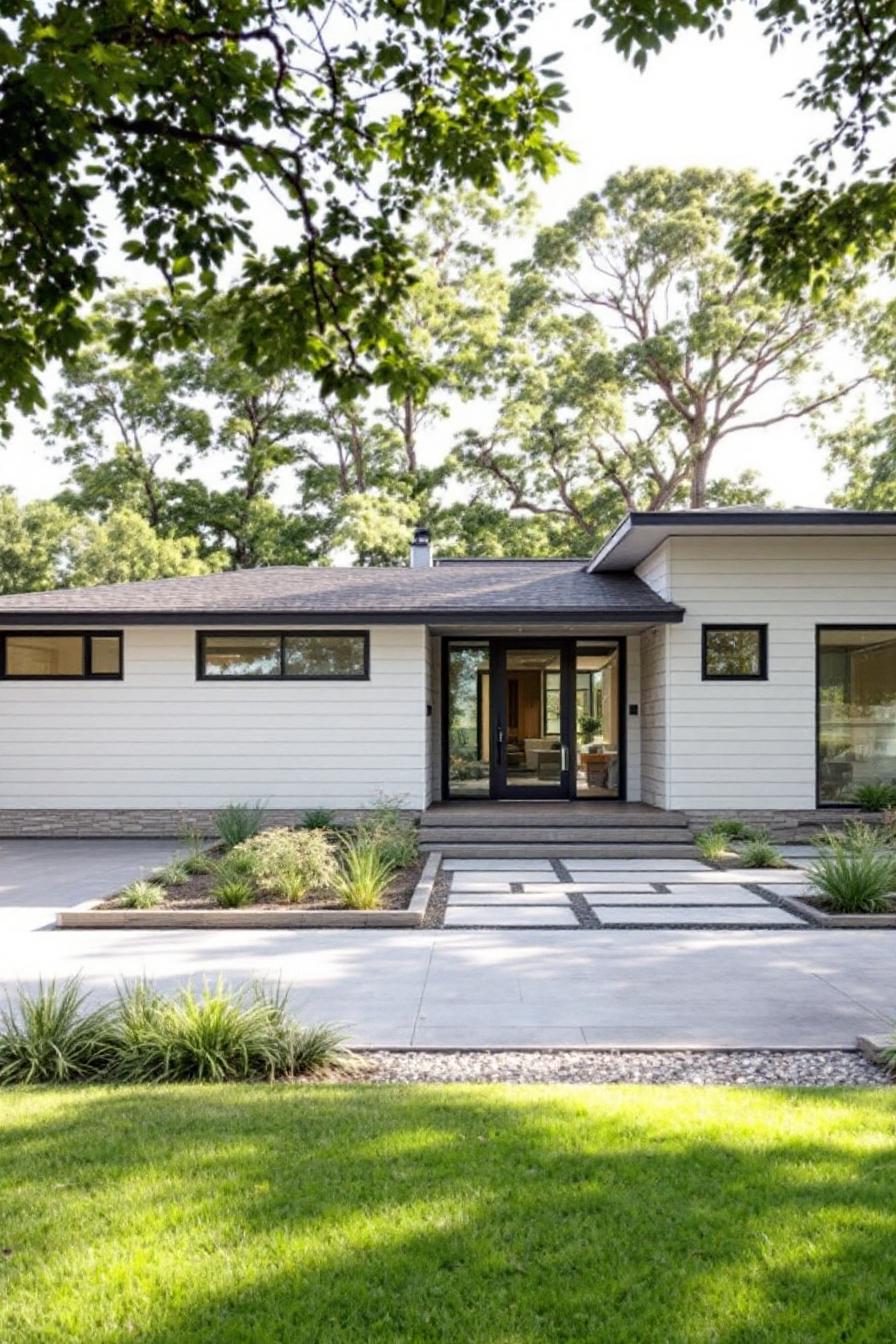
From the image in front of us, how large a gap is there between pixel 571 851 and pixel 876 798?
13.3ft

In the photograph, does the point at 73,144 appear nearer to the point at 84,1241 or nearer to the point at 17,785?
the point at 84,1241

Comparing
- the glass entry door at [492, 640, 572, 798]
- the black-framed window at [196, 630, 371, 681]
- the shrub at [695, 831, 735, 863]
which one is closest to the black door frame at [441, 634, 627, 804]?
the glass entry door at [492, 640, 572, 798]

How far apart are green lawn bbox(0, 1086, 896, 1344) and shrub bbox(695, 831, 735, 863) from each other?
6902 millimetres

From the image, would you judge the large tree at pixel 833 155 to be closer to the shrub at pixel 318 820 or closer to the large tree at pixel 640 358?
the shrub at pixel 318 820

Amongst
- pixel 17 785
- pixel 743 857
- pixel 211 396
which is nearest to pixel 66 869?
pixel 17 785

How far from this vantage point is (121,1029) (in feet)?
13.8

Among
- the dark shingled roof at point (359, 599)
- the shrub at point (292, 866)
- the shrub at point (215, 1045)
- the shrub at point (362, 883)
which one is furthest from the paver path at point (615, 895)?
the dark shingled roof at point (359, 599)

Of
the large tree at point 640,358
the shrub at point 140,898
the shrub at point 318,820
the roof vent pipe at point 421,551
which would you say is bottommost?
the shrub at point 140,898

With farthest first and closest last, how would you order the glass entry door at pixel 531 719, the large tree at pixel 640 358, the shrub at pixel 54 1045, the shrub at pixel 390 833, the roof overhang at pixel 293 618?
the large tree at pixel 640 358
the glass entry door at pixel 531 719
the roof overhang at pixel 293 618
the shrub at pixel 390 833
the shrub at pixel 54 1045

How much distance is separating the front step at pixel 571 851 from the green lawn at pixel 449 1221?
726 cm

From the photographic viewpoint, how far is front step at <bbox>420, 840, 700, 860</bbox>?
426 inches

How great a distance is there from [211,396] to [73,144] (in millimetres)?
23583

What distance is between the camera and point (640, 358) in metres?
25.1

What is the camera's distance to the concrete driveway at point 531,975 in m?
4.74
